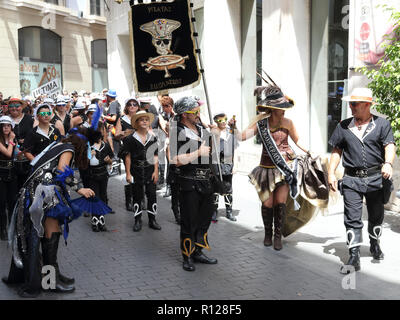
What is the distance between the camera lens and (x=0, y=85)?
2552 centimetres

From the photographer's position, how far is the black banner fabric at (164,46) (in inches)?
249

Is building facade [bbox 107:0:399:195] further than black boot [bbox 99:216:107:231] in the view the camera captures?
Yes

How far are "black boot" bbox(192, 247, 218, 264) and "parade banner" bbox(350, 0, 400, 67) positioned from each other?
14.5ft

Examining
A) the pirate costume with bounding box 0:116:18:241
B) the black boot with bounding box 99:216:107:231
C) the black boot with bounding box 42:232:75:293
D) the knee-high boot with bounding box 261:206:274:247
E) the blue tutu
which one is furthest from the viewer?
the black boot with bounding box 99:216:107:231

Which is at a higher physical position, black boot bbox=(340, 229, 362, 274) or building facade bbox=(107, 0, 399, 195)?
building facade bbox=(107, 0, 399, 195)

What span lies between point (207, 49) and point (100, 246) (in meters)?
8.17

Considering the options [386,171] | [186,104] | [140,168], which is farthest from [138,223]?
[386,171]

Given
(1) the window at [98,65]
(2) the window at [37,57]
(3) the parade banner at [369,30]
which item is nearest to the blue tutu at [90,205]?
(3) the parade banner at [369,30]

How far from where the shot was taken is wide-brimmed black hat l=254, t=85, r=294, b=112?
6338mm

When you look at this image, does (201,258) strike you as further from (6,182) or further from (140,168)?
(6,182)

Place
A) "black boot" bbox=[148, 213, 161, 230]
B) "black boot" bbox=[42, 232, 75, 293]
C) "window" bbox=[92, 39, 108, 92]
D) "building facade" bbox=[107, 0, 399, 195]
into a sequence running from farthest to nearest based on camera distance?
"window" bbox=[92, 39, 108, 92] < "building facade" bbox=[107, 0, 399, 195] < "black boot" bbox=[148, 213, 161, 230] < "black boot" bbox=[42, 232, 75, 293]

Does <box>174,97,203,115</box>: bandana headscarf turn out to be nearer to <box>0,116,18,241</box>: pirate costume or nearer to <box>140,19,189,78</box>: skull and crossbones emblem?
<box>140,19,189,78</box>: skull and crossbones emblem

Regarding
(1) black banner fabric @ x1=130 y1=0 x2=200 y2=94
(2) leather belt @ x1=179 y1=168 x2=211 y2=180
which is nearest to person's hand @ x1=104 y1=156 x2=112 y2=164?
(1) black banner fabric @ x1=130 y1=0 x2=200 y2=94

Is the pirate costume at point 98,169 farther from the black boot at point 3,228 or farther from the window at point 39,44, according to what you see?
the window at point 39,44
